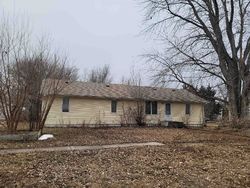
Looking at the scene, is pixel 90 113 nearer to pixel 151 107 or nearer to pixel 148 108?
pixel 148 108

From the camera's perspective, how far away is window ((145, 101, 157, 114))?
1153 inches

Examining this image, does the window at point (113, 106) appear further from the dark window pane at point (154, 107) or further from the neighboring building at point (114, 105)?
the dark window pane at point (154, 107)

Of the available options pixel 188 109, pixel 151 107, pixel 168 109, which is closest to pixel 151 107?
pixel 151 107

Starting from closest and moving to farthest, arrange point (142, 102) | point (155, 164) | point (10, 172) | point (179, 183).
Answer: point (179, 183) → point (10, 172) → point (155, 164) → point (142, 102)

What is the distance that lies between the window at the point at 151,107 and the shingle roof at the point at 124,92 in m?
0.56

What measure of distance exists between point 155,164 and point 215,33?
1777 centimetres

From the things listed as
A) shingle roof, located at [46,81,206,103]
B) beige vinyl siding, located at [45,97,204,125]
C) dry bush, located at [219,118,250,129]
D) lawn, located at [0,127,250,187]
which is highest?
shingle roof, located at [46,81,206,103]

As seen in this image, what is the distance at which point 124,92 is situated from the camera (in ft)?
96.6

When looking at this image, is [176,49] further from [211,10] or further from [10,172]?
[10,172]

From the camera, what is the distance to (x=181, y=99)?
3080cm

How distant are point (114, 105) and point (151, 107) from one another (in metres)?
3.38

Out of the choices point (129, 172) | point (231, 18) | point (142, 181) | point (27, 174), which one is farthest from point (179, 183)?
point (231, 18)

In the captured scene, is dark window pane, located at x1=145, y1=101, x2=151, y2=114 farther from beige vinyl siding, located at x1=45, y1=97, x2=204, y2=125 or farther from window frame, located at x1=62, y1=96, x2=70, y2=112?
window frame, located at x1=62, y1=96, x2=70, y2=112

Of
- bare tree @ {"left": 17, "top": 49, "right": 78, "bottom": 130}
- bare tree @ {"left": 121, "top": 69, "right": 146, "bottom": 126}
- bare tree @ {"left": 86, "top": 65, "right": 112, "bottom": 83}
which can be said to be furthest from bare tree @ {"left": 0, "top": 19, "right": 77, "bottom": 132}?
bare tree @ {"left": 86, "top": 65, "right": 112, "bottom": 83}
